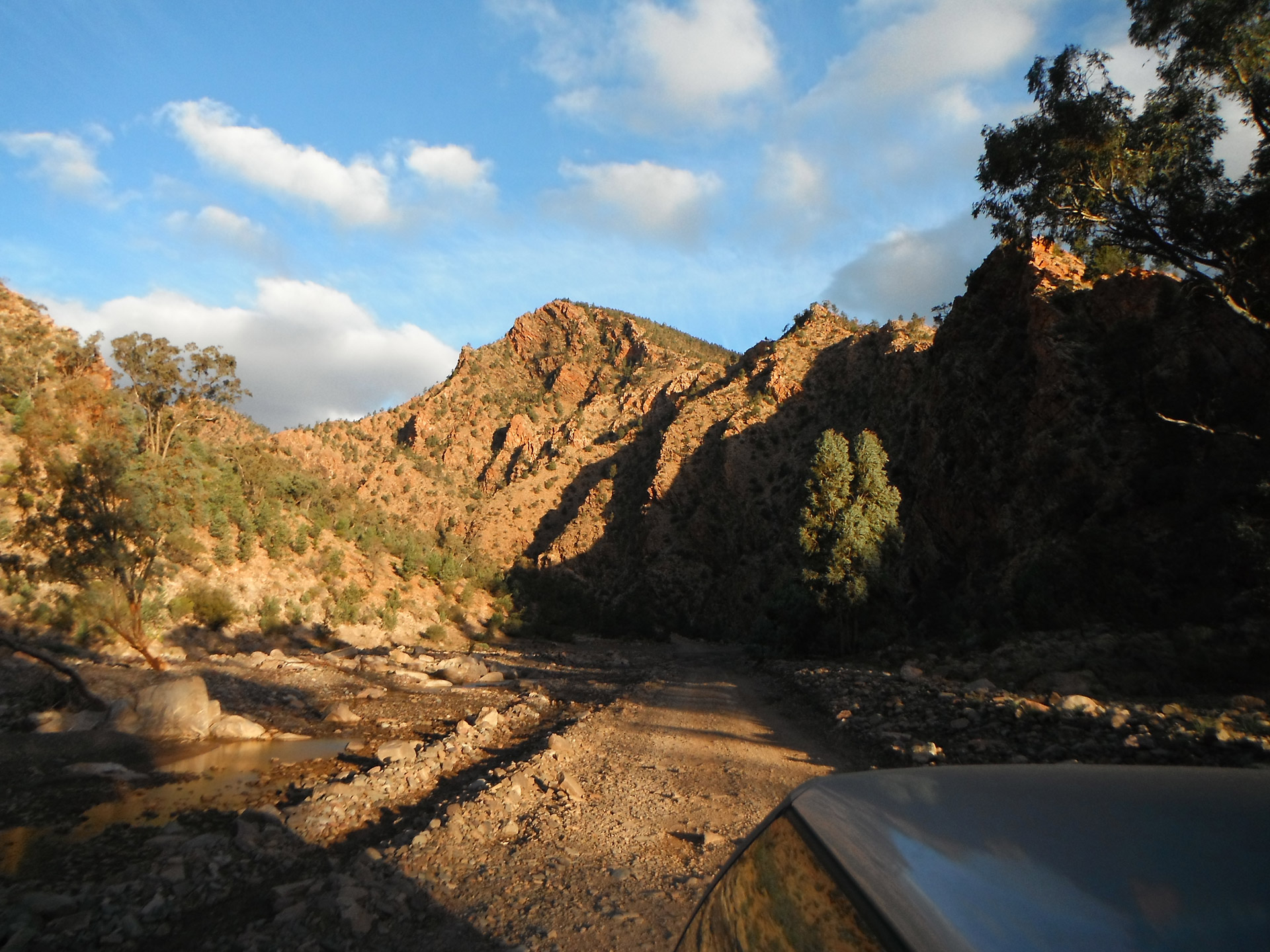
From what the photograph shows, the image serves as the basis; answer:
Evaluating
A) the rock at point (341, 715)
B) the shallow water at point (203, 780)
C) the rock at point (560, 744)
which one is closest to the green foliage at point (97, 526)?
the rock at point (341, 715)

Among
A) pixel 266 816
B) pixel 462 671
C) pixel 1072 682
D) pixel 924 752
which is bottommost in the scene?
pixel 462 671

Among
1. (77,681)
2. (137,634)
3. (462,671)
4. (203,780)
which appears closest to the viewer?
(203,780)

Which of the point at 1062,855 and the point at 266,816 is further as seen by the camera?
the point at 266,816

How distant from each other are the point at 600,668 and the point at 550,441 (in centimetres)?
4508

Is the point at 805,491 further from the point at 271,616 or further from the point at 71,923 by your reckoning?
the point at 71,923

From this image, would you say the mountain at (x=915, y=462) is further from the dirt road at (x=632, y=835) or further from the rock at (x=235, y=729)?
the rock at (x=235, y=729)

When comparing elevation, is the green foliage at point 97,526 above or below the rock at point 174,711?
above

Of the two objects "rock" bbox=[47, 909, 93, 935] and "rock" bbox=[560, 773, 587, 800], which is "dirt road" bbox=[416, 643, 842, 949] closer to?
"rock" bbox=[560, 773, 587, 800]

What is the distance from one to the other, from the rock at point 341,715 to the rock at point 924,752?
31.8 feet

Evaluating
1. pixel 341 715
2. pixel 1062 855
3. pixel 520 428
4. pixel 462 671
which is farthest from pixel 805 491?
pixel 520 428

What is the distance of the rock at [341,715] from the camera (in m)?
13.0

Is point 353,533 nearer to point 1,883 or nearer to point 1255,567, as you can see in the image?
point 1,883

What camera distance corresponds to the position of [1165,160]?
47.9 feet

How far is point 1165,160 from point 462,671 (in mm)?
21144
